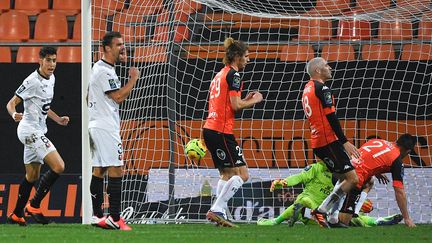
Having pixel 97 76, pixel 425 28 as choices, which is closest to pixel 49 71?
pixel 97 76

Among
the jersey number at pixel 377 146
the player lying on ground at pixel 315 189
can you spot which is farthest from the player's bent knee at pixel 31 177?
the jersey number at pixel 377 146

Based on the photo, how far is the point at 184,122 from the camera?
513 inches

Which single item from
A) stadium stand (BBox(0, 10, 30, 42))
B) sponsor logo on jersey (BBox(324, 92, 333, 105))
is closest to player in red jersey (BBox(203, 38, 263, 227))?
sponsor logo on jersey (BBox(324, 92, 333, 105))

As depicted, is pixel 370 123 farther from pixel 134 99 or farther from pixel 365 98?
pixel 134 99

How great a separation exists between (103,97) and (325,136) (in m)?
2.30

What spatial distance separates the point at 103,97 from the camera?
972 centimetres

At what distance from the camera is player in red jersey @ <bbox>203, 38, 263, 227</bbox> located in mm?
10414

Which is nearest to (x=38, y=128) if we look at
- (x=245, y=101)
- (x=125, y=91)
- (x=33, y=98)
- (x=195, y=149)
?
(x=33, y=98)

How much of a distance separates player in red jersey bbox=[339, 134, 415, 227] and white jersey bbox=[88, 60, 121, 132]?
2.78 meters

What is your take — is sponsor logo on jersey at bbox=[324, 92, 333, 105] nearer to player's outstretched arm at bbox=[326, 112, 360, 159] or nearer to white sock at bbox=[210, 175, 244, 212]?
player's outstretched arm at bbox=[326, 112, 360, 159]

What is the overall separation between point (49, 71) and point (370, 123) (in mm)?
4056

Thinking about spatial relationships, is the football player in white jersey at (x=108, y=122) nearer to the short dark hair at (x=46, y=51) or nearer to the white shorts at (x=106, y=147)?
the white shorts at (x=106, y=147)

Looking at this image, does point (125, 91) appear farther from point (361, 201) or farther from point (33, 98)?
point (361, 201)

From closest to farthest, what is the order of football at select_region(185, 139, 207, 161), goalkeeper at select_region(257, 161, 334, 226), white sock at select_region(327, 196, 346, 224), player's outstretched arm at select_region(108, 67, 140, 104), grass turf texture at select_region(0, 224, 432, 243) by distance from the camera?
grass turf texture at select_region(0, 224, 432, 243) < player's outstretched arm at select_region(108, 67, 140, 104) < white sock at select_region(327, 196, 346, 224) < goalkeeper at select_region(257, 161, 334, 226) < football at select_region(185, 139, 207, 161)
